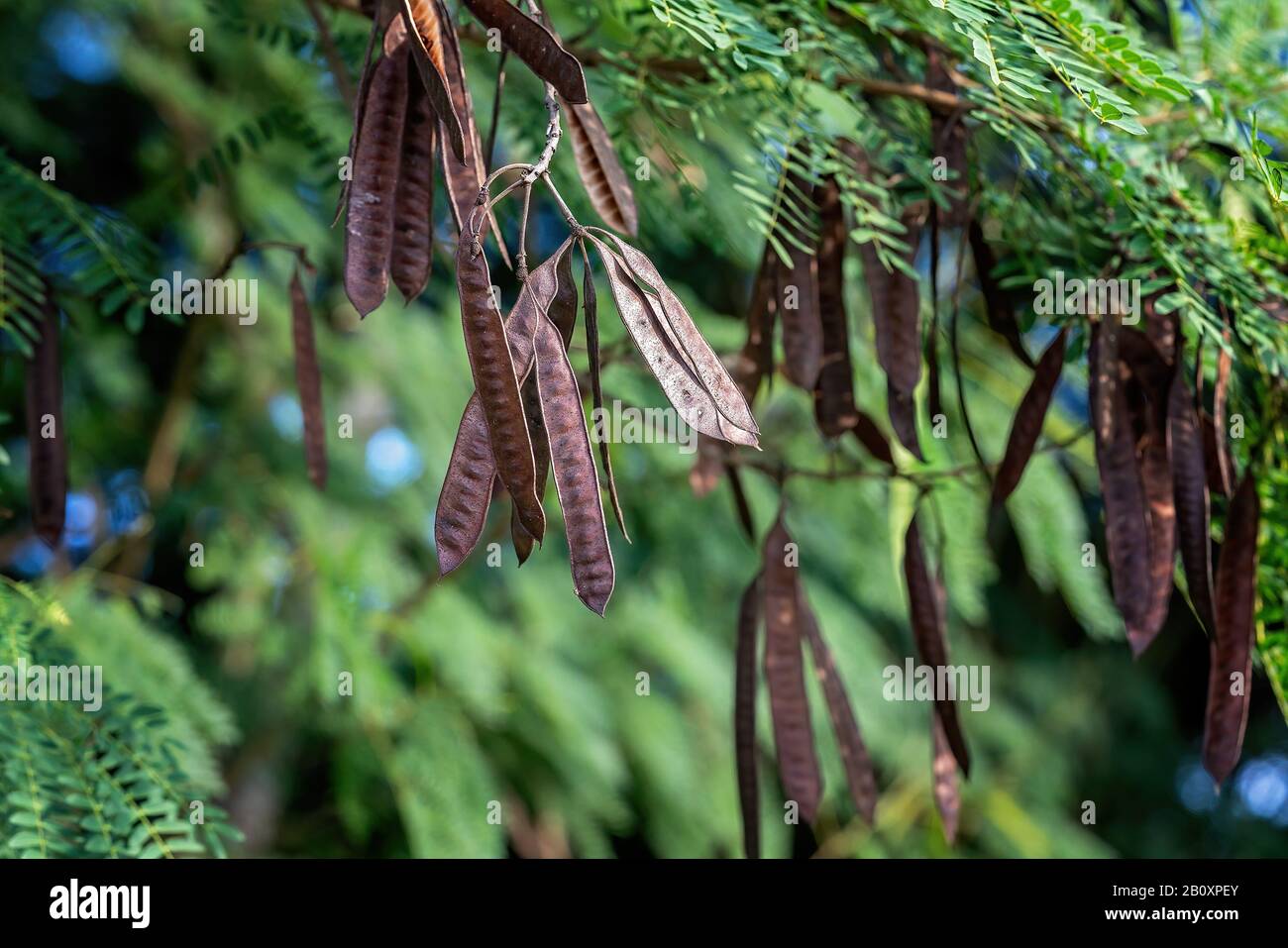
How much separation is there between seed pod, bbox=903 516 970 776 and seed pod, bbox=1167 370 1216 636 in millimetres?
221

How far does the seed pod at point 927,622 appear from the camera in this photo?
106 cm

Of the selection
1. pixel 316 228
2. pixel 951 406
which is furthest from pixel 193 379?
pixel 951 406

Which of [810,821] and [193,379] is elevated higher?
[193,379]

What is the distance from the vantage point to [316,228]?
2197mm

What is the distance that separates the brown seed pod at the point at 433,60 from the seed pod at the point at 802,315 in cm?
39

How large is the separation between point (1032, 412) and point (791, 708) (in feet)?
1.13

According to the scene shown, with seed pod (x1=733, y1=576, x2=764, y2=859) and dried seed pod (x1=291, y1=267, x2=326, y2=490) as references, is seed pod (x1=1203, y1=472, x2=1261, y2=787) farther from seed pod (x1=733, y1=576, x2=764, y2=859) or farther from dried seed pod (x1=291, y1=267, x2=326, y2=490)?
dried seed pod (x1=291, y1=267, x2=326, y2=490)

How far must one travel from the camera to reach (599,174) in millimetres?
815

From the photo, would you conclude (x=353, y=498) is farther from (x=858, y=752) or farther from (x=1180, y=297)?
(x=1180, y=297)
